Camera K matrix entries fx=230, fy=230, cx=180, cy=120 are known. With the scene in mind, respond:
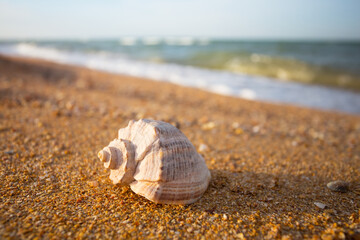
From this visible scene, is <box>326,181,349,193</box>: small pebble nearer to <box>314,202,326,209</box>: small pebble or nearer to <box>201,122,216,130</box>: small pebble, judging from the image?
<box>314,202,326,209</box>: small pebble

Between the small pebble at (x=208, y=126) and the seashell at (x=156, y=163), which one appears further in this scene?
the small pebble at (x=208, y=126)

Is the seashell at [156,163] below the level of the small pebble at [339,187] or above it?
above

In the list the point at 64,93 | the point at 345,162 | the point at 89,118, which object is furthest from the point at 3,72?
the point at 345,162

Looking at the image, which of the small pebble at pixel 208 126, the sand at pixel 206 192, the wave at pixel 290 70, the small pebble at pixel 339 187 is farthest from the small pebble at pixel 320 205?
the wave at pixel 290 70

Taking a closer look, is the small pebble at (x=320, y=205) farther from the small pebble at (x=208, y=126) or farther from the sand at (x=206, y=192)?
the small pebble at (x=208, y=126)

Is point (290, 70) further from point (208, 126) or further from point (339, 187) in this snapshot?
point (339, 187)

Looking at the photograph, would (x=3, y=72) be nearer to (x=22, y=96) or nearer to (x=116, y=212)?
(x=22, y=96)

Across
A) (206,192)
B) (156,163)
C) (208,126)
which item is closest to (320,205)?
(206,192)

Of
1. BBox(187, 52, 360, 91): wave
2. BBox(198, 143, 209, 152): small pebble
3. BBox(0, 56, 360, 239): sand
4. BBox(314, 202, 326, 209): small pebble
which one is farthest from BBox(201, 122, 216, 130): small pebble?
BBox(187, 52, 360, 91): wave
